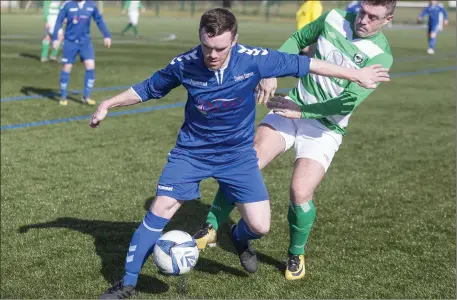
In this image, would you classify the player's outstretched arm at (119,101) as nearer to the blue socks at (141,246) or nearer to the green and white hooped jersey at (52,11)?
the blue socks at (141,246)

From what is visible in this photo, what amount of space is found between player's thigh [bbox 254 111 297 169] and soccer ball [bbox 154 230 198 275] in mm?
1150

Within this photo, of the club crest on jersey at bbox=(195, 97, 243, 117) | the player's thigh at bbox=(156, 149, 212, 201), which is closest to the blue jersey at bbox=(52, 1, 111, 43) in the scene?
the player's thigh at bbox=(156, 149, 212, 201)

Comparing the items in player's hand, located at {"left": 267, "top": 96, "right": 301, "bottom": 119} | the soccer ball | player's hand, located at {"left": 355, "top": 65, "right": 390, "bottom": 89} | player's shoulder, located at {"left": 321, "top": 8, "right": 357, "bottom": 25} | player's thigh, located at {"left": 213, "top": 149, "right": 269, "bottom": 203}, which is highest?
player's shoulder, located at {"left": 321, "top": 8, "right": 357, "bottom": 25}

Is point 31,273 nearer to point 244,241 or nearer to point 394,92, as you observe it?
point 244,241

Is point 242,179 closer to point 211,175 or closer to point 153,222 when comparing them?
point 211,175

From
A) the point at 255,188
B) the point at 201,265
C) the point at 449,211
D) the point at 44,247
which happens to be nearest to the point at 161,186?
the point at 255,188

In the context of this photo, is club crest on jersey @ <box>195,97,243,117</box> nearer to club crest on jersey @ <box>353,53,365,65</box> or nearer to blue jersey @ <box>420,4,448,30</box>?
club crest on jersey @ <box>353,53,365,65</box>

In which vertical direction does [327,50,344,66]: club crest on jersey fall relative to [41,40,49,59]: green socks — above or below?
above

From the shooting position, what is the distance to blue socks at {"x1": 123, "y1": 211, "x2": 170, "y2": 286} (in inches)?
194

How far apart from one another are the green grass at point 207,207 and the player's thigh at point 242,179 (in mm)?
753

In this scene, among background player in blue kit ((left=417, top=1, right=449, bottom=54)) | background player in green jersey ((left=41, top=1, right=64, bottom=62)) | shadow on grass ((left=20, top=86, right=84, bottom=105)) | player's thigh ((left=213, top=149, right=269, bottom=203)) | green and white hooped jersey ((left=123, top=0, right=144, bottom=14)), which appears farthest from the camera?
green and white hooped jersey ((left=123, top=0, right=144, bottom=14))

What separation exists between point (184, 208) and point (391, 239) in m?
2.20

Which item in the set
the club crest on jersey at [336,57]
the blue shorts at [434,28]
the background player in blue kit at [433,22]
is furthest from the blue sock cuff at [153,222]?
the blue shorts at [434,28]

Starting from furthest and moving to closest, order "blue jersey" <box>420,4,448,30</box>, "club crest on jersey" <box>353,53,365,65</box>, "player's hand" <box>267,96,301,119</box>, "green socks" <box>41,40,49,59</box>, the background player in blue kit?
"blue jersey" <box>420,4,448,30</box> → the background player in blue kit → "green socks" <box>41,40,49,59</box> → "club crest on jersey" <box>353,53,365,65</box> → "player's hand" <box>267,96,301,119</box>
